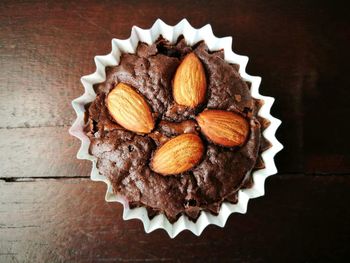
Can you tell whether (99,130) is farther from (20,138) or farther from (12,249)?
(12,249)

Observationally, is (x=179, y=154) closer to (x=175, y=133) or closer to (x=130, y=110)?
(x=175, y=133)

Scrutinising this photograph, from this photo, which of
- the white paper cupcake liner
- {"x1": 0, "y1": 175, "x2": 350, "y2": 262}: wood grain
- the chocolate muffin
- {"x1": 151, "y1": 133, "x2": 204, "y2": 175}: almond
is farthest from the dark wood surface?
{"x1": 151, "y1": 133, "x2": 204, "y2": 175}: almond

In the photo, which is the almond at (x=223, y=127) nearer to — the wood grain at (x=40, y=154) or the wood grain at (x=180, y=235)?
the wood grain at (x=180, y=235)

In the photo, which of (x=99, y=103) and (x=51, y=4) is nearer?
(x=99, y=103)

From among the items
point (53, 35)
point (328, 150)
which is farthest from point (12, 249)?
point (328, 150)

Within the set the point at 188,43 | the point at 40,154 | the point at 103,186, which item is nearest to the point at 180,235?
the point at 103,186

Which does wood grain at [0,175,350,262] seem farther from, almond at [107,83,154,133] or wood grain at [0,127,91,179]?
almond at [107,83,154,133]
